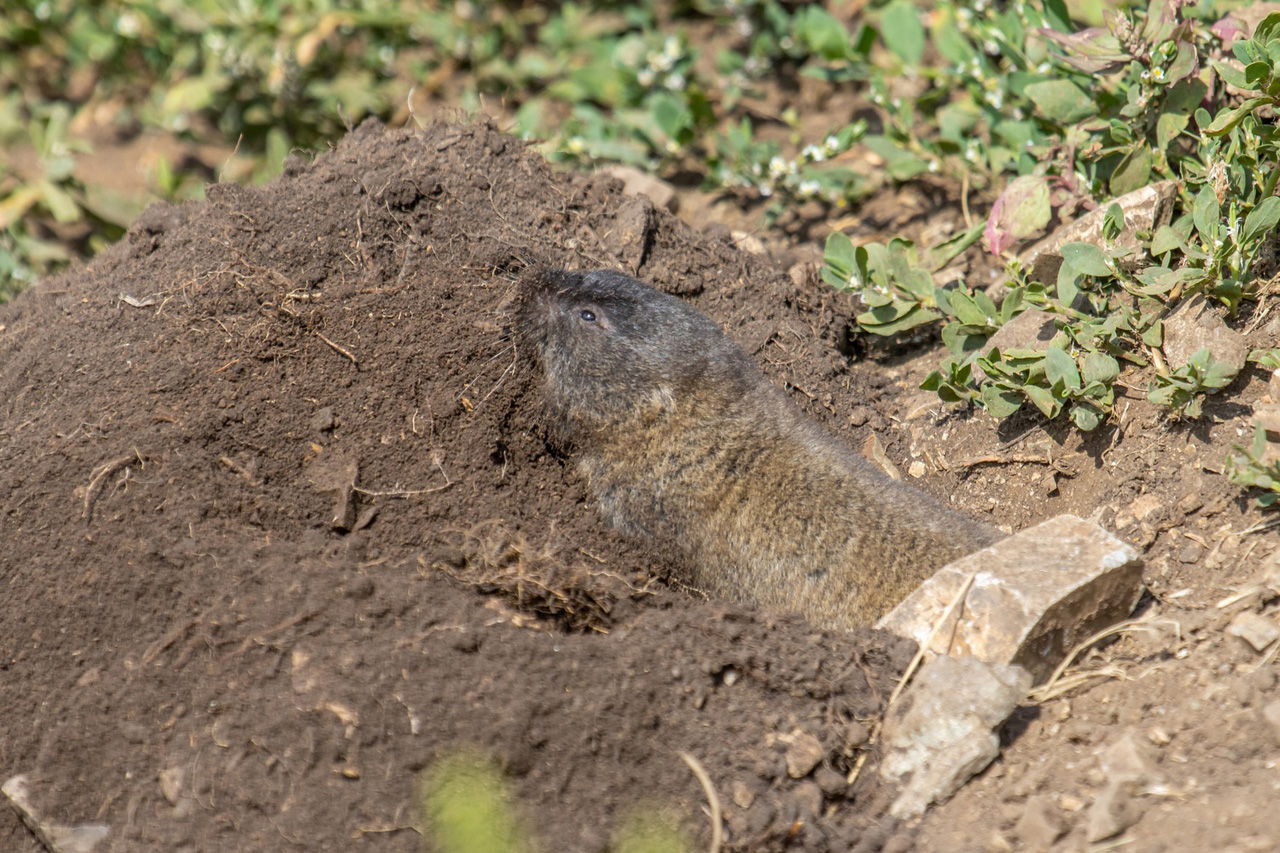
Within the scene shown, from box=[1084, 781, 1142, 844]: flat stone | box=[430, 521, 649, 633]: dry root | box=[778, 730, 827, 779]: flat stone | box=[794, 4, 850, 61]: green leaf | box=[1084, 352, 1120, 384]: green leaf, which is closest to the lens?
box=[1084, 781, 1142, 844]: flat stone

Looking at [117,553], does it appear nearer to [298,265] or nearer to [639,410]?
[298,265]

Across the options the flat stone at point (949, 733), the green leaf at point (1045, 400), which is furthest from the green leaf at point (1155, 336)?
the flat stone at point (949, 733)

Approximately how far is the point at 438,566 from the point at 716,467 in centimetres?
110

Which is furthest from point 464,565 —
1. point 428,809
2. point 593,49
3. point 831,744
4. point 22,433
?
point 593,49

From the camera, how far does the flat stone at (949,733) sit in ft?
8.57

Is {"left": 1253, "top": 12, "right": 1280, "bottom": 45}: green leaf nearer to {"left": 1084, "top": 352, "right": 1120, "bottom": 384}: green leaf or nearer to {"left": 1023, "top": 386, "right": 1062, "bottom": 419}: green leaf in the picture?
{"left": 1084, "top": 352, "right": 1120, "bottom": 384}: green leaf

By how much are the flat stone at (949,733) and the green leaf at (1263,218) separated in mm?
1766

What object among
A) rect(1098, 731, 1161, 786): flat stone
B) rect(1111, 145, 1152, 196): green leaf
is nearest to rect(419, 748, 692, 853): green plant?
rect(1098, 731, 1161, 786): flat stone

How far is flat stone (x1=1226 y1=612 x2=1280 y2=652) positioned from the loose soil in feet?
0.10

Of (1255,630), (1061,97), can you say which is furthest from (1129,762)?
(1061,97)

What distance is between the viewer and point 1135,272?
3.78 meters

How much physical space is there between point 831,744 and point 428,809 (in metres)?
1.05

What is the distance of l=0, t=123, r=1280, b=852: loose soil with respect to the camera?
256 cm

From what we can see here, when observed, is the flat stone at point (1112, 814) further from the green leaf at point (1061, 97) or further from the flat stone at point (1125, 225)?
the green leaf at point (1061, 97)
